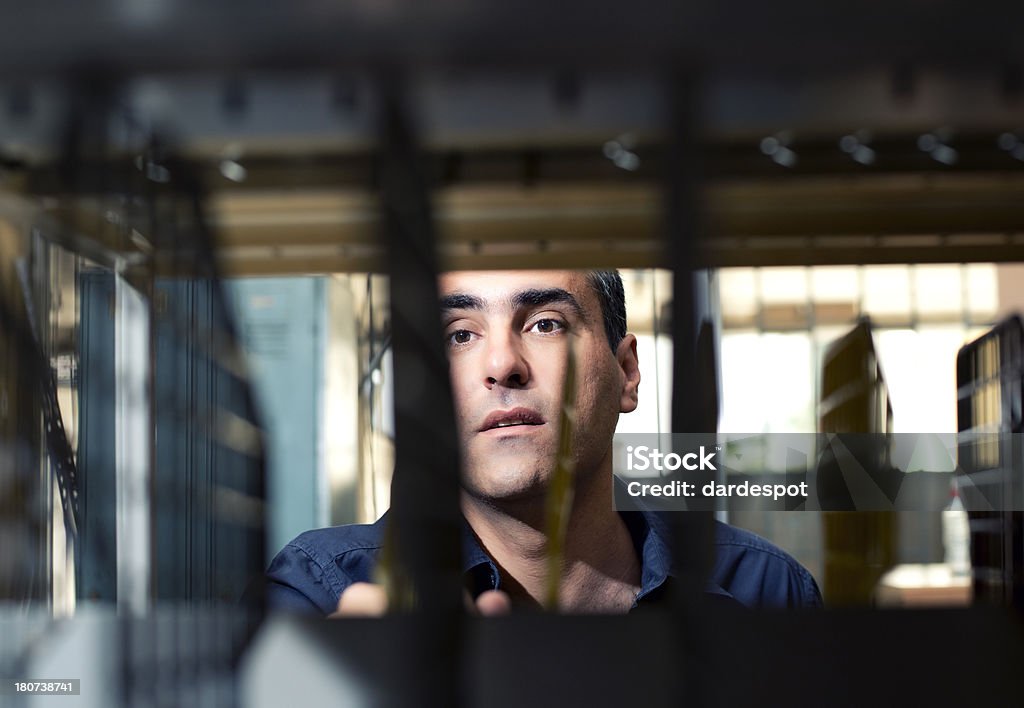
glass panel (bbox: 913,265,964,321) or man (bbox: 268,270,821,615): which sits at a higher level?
glass panel (bbox: 913,265,964,321)

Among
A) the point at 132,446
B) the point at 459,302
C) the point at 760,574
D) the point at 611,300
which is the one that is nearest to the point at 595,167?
the point at 611,300

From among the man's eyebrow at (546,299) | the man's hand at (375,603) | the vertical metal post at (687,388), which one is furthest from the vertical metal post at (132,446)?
the vertical metal post at (687,388)

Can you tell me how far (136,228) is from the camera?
3004mm

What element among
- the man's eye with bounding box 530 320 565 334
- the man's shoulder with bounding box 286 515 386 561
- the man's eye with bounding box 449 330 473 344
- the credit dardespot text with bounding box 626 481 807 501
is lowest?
the man's shoulder with bounding box 286 515 386 561

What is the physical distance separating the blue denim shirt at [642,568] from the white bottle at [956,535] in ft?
1.29

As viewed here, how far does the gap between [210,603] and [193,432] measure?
1.60ft

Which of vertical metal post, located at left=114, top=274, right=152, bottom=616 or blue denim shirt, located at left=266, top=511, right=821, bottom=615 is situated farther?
vertical metal post, located at left=114, top=274, right=152, bottom=616

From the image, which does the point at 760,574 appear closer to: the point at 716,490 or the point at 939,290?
the point at 716,490

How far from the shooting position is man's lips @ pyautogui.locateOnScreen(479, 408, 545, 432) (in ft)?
9.46

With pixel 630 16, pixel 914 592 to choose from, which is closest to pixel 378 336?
pixel 630 16

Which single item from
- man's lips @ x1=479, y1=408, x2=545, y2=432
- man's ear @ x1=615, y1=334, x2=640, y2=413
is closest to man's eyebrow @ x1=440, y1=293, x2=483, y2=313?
man's lips @ x1=479, y1=408, x2=545, y2=432

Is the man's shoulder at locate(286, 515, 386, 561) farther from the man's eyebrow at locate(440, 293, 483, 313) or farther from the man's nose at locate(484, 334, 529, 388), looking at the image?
the man's eyebrow at locate(440, 293, 483, 313)

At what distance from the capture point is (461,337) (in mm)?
2900

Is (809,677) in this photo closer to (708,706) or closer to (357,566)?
(708,706)
